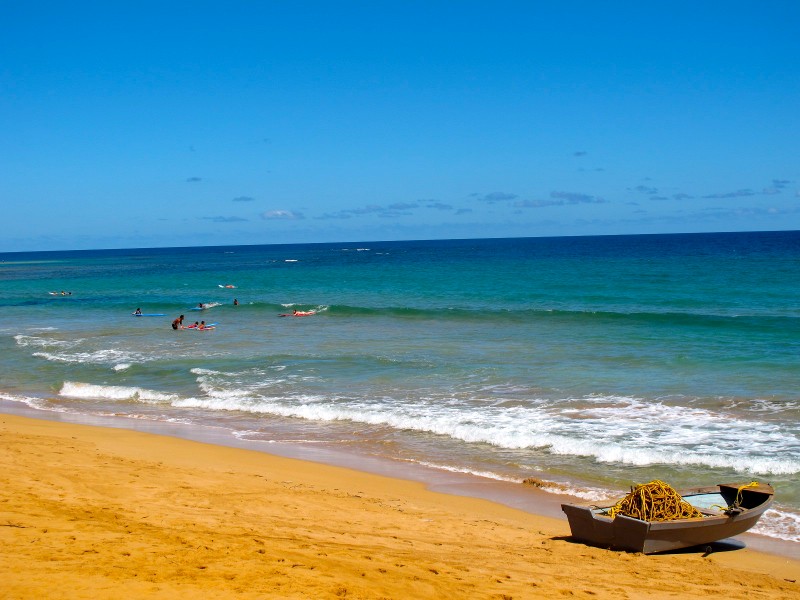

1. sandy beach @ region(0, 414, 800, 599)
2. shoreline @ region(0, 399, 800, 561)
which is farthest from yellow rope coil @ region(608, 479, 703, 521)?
shoreline @ region(0, 399, 800, 561)

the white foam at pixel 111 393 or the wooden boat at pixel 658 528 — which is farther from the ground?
the wooden boat at pixel 658 528

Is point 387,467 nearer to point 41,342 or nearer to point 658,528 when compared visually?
point 658,528

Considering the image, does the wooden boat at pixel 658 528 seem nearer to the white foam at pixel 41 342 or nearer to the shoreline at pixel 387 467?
the shoreline at pixel 387 467

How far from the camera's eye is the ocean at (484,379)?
46.3ft

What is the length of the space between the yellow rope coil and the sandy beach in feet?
1.64

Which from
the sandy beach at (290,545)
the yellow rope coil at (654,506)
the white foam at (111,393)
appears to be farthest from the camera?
the white foam at (111,393)

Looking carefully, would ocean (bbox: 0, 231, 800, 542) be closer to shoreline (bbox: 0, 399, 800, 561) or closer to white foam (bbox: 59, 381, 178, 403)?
white foam (bbox: 59, 381, 178, 403)

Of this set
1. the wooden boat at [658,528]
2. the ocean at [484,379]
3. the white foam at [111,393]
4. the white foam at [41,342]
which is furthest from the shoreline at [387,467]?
the white foam at [41,342]

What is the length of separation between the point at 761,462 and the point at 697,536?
4553 millimetres

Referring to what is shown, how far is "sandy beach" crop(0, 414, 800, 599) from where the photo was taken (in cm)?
711

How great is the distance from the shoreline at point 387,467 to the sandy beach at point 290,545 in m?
0.37

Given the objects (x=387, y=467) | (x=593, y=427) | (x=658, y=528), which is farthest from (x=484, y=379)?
(x=658, y=528)

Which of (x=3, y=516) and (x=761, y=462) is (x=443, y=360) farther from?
(x=3, y=516)

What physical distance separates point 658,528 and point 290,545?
4.41 metres
